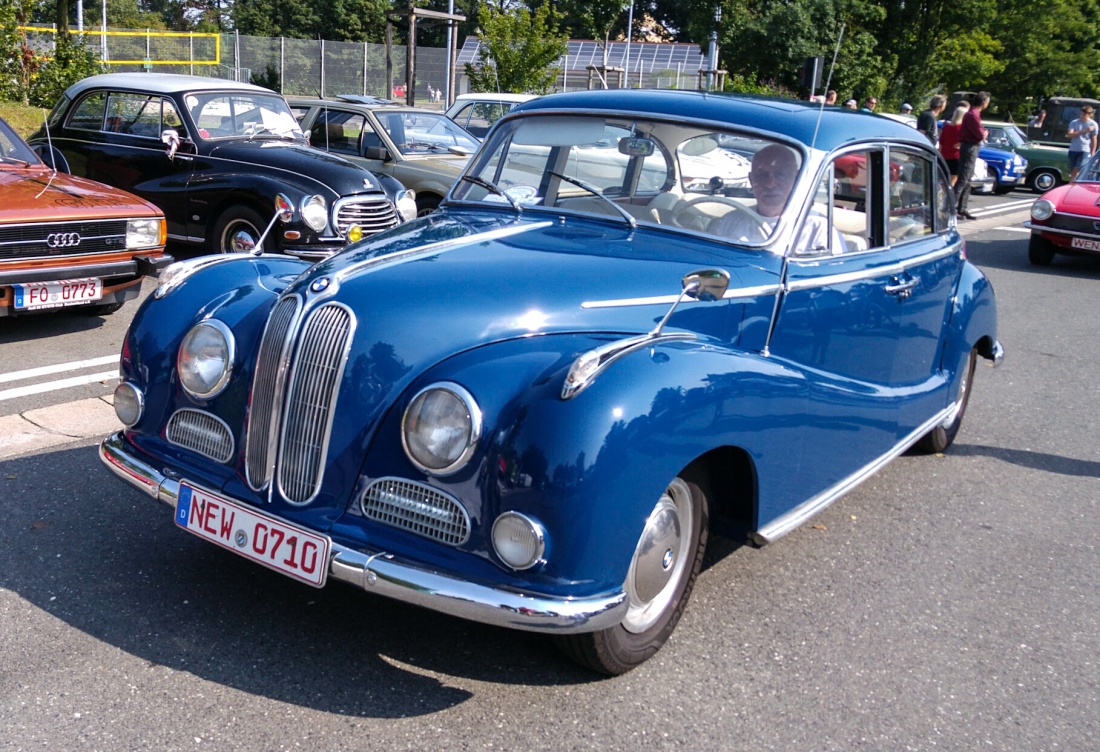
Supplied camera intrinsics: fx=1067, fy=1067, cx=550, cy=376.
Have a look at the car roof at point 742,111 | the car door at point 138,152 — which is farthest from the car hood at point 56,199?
the car roof at point 742,111

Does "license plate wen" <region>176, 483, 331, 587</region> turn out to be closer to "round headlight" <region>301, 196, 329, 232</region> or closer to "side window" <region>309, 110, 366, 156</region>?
"round headlight" <region>301, 196, 329, 232</region>

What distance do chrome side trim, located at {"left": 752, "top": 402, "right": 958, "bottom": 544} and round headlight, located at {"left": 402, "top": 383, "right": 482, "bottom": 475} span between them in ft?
4.00

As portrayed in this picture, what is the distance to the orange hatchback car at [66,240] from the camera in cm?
667

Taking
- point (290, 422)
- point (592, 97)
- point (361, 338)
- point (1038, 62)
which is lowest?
point (290, 422)

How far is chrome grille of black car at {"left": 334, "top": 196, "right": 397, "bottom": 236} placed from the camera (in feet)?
29.9

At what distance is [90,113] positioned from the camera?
10.2 metres

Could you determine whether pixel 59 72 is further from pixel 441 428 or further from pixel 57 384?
pixel 441 428

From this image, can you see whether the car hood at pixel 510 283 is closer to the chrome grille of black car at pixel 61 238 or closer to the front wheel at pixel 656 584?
the front wheel at pixel 656 584

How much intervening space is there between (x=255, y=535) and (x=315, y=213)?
20.1 ft

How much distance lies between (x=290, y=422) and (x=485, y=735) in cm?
110

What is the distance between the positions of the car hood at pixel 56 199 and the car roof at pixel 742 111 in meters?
3.59

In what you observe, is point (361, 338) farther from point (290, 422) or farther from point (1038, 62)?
point (1038, 62)

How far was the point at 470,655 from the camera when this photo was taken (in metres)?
3.49

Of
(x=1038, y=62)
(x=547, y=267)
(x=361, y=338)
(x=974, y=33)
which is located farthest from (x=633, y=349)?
(x=1038, y=62)
